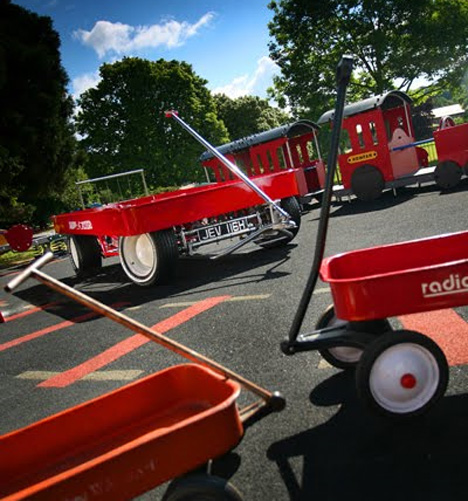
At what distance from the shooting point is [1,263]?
16.2 meters

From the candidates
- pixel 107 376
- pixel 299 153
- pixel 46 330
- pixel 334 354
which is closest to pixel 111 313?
pixel 334 354

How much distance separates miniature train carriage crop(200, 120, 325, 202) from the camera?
45.9 ft

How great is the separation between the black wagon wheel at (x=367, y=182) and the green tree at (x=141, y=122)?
66.0 ft

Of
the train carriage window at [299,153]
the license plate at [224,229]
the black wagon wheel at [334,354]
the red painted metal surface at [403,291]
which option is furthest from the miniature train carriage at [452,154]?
the red painted metal surface at [403,291]

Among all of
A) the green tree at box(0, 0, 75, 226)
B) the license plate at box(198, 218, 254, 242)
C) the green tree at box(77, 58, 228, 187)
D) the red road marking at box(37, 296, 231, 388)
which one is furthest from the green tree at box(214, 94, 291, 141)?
the red road marking at box(37, 296, 231, 388)

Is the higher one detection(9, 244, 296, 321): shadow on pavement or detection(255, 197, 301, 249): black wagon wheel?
detection(255, 197, 301, 249): black wagon wheel

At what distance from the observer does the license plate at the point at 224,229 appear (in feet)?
22.3

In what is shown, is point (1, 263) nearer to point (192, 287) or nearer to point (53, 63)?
point (53, 63)

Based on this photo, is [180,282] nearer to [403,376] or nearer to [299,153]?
[403,376]

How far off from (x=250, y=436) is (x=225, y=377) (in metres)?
0.65

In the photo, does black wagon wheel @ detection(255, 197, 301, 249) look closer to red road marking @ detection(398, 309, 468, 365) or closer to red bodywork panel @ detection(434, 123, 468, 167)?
red road marking @ detection(398, 309, 468, 365)

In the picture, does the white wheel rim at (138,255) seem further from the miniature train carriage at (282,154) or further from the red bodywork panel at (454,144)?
the miniature train carriage at (282,154)

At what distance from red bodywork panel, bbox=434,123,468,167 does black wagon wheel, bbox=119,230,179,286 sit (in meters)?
6.71

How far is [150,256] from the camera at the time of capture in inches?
258
